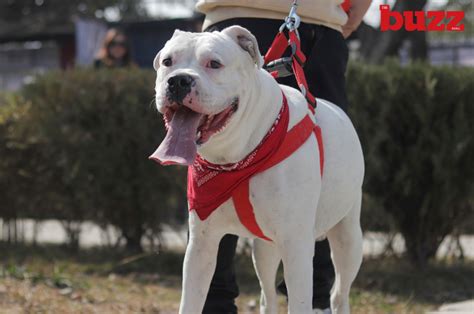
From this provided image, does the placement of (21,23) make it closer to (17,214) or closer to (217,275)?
(17,214)

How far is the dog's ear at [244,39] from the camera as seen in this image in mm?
3479

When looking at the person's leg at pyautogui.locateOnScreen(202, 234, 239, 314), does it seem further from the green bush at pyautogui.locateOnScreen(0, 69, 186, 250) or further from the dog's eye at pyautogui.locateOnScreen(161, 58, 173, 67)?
the green bush at pyautogui.locateOnScreen(0, 69, 186, 250)

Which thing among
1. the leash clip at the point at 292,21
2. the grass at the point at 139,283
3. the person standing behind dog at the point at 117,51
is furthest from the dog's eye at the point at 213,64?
→ the person standing behind dog at the point at 117,51

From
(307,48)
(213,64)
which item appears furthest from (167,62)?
(307,48)

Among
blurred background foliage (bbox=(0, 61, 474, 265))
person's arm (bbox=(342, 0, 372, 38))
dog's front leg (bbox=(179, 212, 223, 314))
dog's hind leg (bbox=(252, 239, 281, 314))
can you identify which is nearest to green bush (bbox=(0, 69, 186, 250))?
blurred background foliage (bbox=(0, 61, 474, 265))

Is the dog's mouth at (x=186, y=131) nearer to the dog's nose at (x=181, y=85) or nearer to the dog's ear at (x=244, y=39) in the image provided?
the dog's nose at (x=181, y=85)

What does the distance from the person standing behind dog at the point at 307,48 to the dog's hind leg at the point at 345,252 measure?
0.24 m

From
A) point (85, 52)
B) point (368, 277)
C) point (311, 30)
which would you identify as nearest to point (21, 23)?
point (85, 52)

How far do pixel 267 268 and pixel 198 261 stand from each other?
0.71 meters

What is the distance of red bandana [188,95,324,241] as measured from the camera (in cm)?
351

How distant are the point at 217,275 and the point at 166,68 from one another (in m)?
1.37

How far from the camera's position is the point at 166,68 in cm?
337

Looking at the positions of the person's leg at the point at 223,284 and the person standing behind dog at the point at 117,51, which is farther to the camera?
the person standing behind dog at the point at 117,51

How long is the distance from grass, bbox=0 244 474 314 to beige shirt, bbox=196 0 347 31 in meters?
2.31
